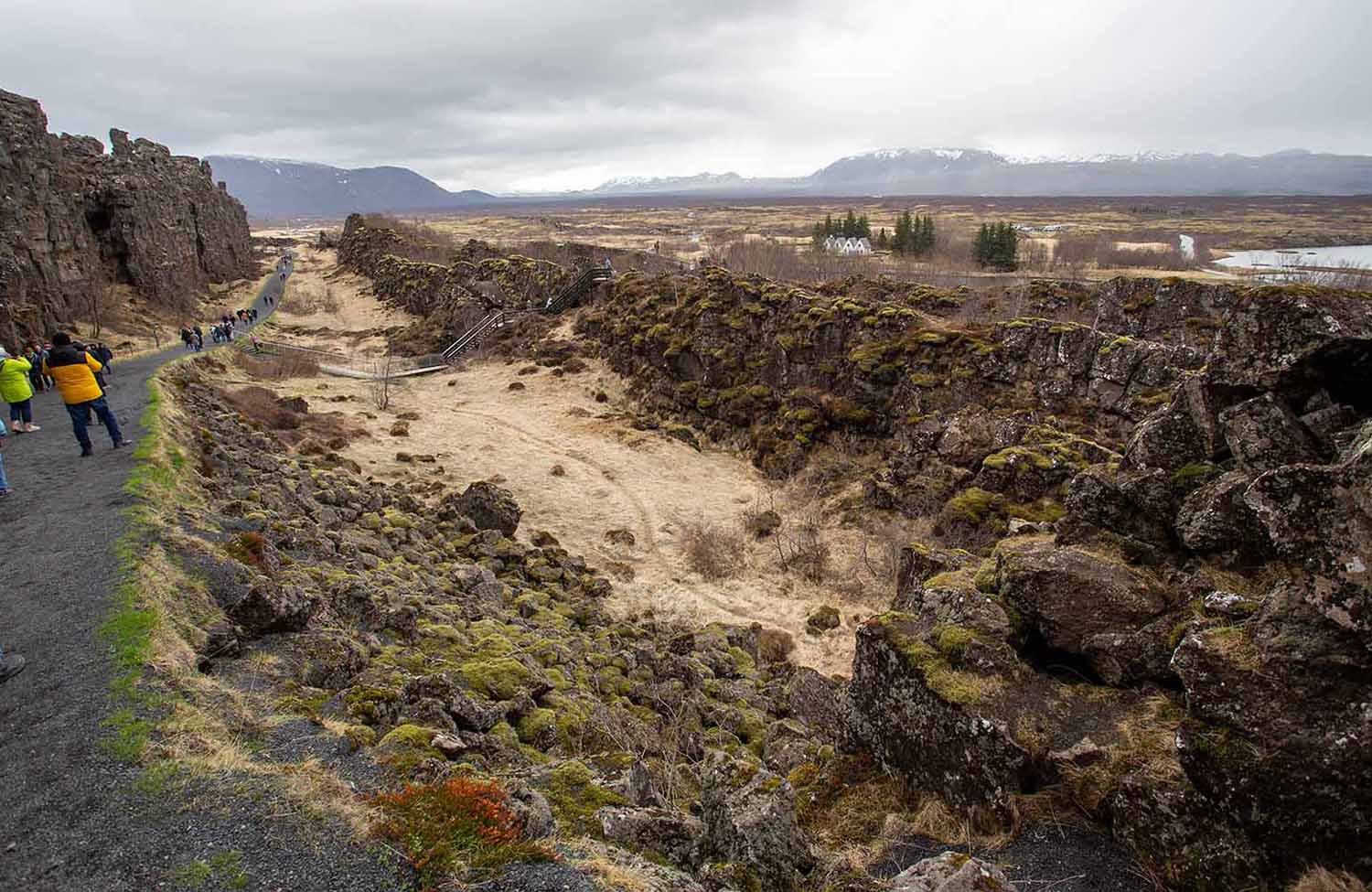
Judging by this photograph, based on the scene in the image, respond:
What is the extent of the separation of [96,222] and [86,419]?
4698 cm

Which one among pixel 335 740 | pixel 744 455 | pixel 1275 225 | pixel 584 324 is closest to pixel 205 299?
pixel 584 324

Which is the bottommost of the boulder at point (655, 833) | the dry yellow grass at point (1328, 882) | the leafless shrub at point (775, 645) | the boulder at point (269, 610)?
the leafless shrub at point (775, 645)

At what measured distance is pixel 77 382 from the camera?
1364cm

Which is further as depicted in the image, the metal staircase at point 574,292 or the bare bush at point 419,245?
the bare bush at point 419,245

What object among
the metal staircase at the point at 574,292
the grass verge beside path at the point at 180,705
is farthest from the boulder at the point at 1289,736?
the metal staircase at the point at 574,292

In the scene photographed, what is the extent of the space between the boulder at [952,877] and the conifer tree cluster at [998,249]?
72.7 metres

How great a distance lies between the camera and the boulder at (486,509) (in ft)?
67.8

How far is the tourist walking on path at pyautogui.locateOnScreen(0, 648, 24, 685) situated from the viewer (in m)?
7.41

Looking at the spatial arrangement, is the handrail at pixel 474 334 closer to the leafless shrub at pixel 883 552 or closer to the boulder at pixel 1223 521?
the leafless shrub at pixel 883 552

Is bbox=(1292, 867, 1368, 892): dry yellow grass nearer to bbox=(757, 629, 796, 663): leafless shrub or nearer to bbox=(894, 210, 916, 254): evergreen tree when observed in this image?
bbox=(757, 629, 796, 663): leafless shrub

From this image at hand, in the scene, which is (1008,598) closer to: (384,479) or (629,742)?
(629,742)

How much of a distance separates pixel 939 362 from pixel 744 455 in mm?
9588

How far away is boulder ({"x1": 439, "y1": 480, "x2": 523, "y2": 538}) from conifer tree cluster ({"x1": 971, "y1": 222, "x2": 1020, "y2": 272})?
6421 cm

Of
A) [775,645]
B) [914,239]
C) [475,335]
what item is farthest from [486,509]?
[914,239]
